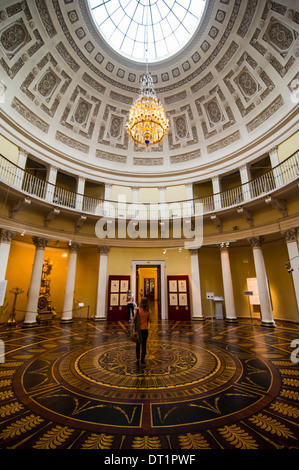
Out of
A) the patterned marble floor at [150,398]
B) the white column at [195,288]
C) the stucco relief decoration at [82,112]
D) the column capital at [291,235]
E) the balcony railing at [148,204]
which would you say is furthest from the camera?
the stucco relief decoration at [82,112]

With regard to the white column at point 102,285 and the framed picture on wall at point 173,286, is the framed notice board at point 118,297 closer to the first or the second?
the white column at point 102,285

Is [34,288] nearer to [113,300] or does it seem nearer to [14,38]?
[113,300]

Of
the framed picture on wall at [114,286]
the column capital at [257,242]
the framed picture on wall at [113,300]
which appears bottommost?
the framed picture on wall at [113,300]

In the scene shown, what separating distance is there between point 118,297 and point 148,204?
20.6 ft

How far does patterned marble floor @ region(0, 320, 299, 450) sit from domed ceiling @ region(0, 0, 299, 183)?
10.2 meters

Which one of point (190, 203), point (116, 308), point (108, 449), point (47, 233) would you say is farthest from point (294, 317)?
point (47, 233)

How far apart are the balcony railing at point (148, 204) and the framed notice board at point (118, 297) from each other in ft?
13.1

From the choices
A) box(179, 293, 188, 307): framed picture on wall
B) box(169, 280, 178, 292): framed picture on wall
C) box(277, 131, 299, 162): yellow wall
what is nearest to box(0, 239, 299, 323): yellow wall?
box(169, 280, 178, 292): framed picture on wall

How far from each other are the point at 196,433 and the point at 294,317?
36.2 feet

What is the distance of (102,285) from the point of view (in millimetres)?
11852

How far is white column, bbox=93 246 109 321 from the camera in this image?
1142 centimetres

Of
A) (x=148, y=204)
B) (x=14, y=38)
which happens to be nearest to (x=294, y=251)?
(x=148, y=204)

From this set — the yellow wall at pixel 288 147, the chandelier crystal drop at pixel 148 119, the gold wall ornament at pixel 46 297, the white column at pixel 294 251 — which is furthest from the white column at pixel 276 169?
the gold wall ornament at pixel 46 297

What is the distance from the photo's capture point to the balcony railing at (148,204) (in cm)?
942
